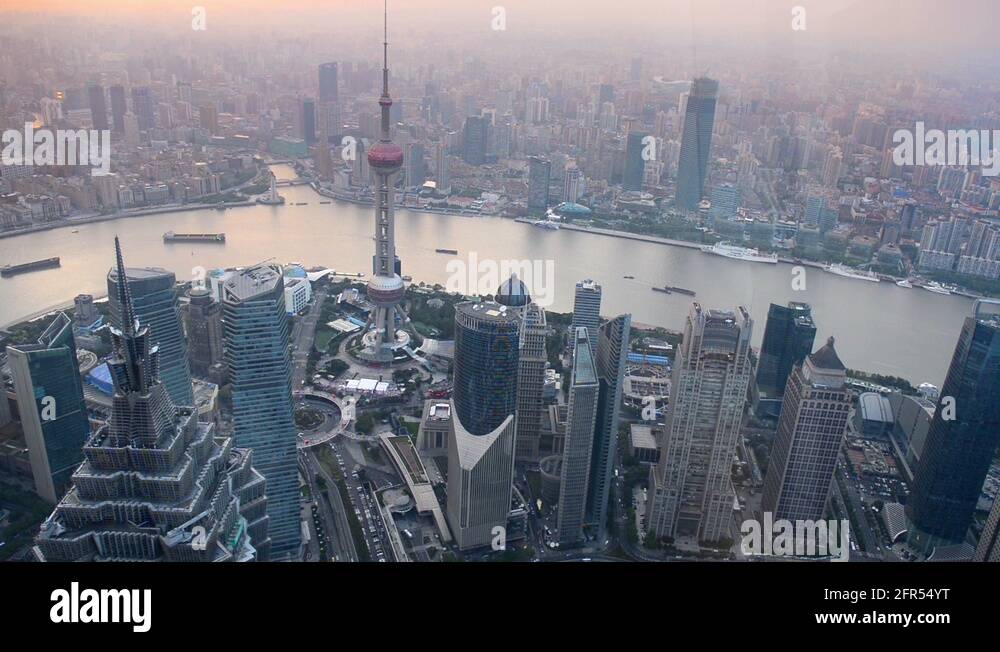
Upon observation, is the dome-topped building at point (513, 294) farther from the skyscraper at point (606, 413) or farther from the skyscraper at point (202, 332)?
the skyscraper at point (202, 332)

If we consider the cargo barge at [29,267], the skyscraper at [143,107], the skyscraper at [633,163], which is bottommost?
the cargo barge at [29,267]

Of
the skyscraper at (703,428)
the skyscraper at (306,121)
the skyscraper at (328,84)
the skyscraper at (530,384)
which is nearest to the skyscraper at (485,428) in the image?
the skyscraper at (530,384)

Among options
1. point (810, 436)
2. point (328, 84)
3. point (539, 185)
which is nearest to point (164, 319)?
point (810, 436)

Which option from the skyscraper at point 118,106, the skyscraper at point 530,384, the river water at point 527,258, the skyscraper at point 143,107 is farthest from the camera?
the skyscraper at point 143,107

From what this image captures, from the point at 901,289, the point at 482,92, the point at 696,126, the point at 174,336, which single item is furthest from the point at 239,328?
the point at 482,92

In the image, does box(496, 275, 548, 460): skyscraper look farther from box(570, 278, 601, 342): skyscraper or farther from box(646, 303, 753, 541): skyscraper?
box(646, 303, 753, 541): skyscraper

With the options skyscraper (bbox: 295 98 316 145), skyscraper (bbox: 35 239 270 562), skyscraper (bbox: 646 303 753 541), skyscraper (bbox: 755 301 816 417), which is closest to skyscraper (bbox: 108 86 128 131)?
skyscraper (bbox: 295 98 316 145)
